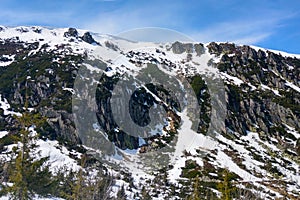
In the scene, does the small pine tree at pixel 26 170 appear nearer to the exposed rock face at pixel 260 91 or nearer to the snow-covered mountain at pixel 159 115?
the snow-covered mountain at pixel 159 115

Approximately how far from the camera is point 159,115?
402 feet

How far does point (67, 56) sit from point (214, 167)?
275 feet

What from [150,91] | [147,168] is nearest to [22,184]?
[147,168]

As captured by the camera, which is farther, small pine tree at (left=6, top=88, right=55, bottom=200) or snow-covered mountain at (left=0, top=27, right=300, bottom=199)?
snow-covered mountain at (left=0, top=27, right=300, bottom=199)

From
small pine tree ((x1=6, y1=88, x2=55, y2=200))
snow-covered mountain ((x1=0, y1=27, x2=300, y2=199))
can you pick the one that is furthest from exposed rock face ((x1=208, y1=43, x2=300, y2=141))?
small pine tree ((x1=6, y1=88, x2=55, y2=200))

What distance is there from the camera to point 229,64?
560 feet

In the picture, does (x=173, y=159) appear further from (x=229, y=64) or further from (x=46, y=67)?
(x=229, y=64)

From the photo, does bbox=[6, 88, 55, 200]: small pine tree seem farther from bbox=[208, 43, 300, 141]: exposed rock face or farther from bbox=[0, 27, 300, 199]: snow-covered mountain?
bbox=[208, 43, 300, 141]: exposed rock face

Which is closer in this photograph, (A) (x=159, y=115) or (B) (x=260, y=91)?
(A) (x=159, y=115)

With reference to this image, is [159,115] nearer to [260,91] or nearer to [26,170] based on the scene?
[260,91]

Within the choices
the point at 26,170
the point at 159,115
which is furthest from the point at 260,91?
the point at 26,170

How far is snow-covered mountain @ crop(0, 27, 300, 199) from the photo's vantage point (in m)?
81.5

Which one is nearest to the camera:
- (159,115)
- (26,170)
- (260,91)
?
(26,170)

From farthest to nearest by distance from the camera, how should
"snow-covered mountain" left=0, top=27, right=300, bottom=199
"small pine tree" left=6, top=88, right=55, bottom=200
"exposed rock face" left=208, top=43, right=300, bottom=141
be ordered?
1. "exposed rock face" left=208, top=43, right=300, bottom=141
2. "snow-covered mountain" left=0, top=27, right=300, bottom=199
3. "small pine tree" left=6, top=88, right=55, bottom=200
